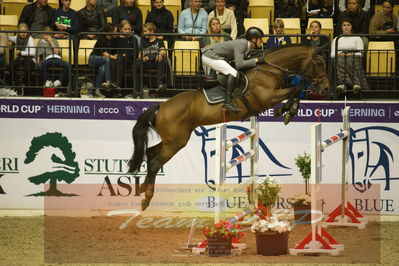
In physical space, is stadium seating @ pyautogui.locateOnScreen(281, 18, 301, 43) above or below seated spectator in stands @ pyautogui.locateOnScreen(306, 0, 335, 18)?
below

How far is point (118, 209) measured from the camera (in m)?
13.0

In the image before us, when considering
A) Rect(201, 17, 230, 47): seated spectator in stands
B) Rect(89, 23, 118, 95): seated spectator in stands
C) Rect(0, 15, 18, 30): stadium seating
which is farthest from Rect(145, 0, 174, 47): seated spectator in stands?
Rect(0, 15, 18, 30): stadium seating

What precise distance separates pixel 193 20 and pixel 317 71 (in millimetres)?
3276

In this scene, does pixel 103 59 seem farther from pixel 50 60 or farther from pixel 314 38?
pixel 314 38

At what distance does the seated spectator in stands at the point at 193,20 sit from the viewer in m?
13.7

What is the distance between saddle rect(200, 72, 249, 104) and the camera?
36.7 ft

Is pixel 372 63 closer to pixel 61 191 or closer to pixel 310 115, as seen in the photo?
pixel 310 115

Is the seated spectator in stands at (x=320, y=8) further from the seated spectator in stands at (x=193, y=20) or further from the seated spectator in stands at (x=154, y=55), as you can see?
the seated spectator in stands at (x=154, y=55)

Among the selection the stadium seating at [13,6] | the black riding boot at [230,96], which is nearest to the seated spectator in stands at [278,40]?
the black riding boot at [230,96]

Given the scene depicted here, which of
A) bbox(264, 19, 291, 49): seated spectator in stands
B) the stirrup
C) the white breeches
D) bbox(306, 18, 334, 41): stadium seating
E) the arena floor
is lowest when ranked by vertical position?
the arena floor

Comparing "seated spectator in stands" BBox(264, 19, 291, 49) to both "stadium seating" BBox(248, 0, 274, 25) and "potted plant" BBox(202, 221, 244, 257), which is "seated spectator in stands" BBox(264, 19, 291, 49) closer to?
"stadium seating" BBox(248, 0, 274, 25)

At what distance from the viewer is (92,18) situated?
46.0 ft

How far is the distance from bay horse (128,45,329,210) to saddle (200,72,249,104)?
7 cm

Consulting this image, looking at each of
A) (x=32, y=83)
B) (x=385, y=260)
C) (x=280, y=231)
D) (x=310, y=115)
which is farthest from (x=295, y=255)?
(x=32, y=83)
